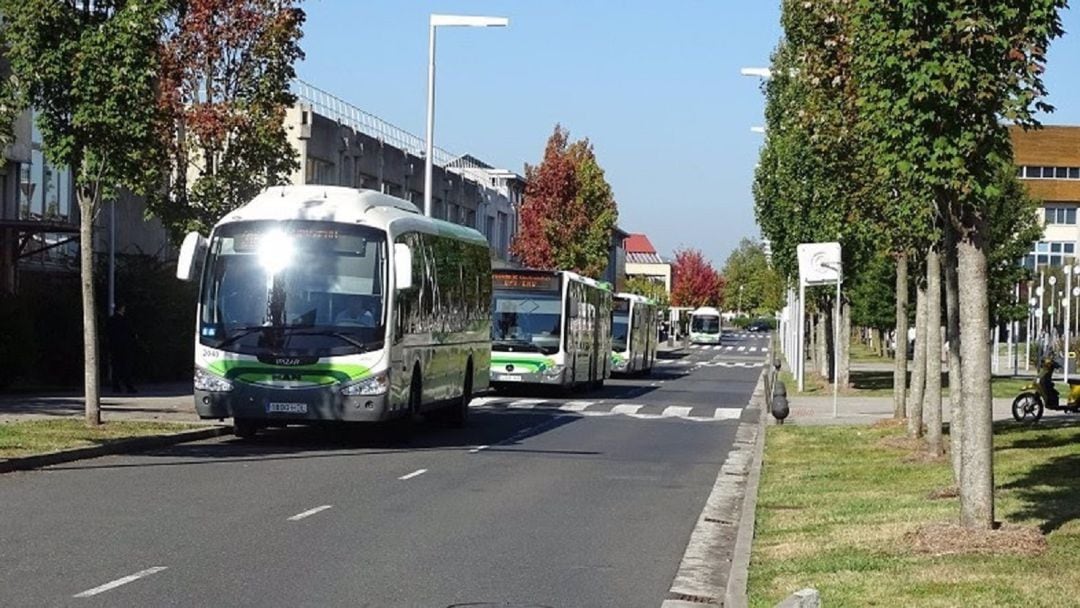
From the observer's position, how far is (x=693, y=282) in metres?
182

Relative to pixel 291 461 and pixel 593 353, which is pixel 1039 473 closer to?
pixel 291 461

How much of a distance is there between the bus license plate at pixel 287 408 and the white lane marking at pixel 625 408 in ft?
45.3

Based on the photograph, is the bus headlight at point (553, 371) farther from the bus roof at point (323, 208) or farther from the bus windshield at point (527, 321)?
the bus roof at point (323, 208)

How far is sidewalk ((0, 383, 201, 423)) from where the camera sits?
25.8 metres

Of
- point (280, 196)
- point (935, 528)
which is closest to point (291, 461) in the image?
point (280, 196)

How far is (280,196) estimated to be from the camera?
24125 millimetres

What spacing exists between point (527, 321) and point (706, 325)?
8847cm

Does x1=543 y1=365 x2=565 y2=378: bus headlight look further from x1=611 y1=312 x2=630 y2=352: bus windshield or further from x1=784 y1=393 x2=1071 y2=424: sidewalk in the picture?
x1=611 y1=312 x2=630 y2=352: bus windshield

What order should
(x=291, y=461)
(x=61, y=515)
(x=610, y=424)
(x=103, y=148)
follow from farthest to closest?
(x=610, y=424)
(x=103, y=148)
(x=291, y=461)
(x=61, y=515)

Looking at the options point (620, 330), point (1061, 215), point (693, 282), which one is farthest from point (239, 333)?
point (693, 282)

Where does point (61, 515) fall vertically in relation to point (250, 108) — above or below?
below

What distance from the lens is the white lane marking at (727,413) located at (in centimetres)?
3466

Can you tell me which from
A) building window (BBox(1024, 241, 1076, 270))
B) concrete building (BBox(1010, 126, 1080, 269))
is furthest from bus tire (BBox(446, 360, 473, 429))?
building window (BBox(1024, 241, 1076, 270))

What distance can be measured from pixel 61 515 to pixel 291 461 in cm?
659
